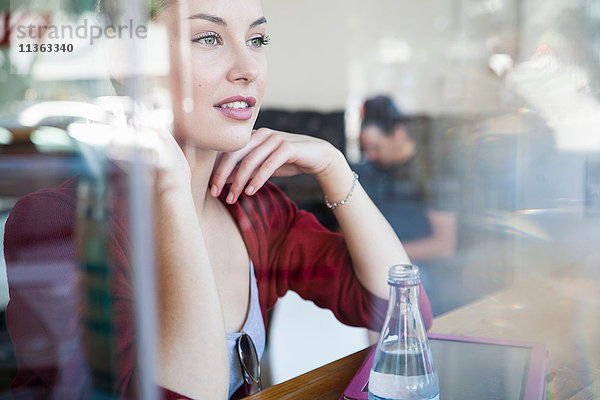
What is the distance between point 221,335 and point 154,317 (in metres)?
0.10

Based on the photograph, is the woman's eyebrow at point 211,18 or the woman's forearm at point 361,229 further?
the woman's forearm at point 361,229

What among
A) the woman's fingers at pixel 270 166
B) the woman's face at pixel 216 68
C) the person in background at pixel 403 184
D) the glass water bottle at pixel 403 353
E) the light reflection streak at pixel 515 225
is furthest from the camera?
the light reflection streak at pixel 515 225

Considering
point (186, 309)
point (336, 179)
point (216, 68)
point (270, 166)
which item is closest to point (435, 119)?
point (336, 179)

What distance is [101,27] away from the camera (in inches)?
33.4

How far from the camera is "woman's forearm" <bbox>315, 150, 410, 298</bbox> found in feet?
3.38

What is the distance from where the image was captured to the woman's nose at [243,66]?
2.89ft

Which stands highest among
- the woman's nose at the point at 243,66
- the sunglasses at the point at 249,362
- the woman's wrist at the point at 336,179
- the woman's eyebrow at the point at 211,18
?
the woman's eyebrow at the point at 211,18

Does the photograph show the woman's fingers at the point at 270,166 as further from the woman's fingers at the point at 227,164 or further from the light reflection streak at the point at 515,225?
the light reflection streak at the point at 515,225

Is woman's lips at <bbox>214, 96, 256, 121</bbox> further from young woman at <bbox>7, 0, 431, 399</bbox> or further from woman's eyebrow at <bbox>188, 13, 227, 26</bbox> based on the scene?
woman's eyebrow at <bbox>188, 13, 227, 26</bbox>

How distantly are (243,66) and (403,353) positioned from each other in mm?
478

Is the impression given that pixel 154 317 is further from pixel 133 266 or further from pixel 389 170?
pixel 389 170

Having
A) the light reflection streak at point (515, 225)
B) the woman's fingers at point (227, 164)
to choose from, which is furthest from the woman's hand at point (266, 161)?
the light reflection streak at point (515, 225)

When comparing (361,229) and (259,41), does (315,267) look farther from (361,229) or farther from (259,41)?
(259,41)

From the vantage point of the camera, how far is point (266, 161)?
37.3 inches
